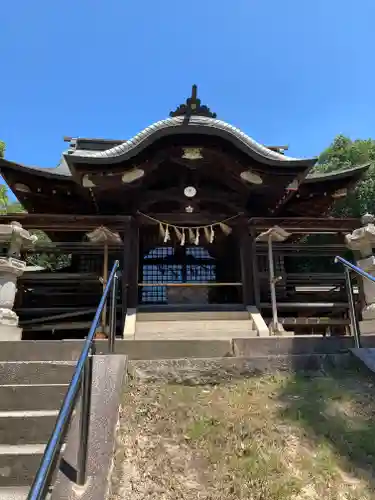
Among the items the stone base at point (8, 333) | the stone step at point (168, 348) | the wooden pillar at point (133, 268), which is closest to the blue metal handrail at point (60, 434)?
the stone step at point (168, 348)

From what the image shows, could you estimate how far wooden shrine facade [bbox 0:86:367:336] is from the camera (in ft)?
26.9

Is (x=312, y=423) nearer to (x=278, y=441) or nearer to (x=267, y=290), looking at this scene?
(x=278, y=441)

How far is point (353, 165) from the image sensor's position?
19.0 metres

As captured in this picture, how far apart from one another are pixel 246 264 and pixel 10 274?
186 inches

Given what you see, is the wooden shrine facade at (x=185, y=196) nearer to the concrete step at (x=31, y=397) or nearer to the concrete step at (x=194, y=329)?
the concrete step at (x=194, y=329)

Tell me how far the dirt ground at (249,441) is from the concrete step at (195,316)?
13.7ft

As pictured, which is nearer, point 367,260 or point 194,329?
point 367,260

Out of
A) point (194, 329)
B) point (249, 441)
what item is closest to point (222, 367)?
point (249, 441)

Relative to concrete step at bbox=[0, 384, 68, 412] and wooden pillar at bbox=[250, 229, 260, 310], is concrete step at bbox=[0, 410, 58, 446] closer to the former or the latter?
concrete step at bbox=[0, 384, 68, 412]

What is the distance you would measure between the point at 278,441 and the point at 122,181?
6.45 meters

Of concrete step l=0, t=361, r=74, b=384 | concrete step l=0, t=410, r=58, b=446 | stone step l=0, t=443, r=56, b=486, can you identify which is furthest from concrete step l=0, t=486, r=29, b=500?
concrete step l=0, t=361, r=74, b=384

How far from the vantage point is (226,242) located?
1025 cm

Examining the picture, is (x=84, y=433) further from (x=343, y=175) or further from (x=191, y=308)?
(x=343, y=175)

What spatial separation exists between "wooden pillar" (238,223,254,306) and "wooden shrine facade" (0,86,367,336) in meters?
0.02
